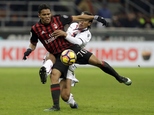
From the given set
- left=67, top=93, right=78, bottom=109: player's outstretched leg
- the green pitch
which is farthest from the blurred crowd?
left=67, top=93, right=78, bottom=109: player's outstretched leg

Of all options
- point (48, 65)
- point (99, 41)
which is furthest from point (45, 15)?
point (99, 41)

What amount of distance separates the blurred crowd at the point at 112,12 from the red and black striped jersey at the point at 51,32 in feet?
60.9

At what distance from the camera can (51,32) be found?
10703 mm

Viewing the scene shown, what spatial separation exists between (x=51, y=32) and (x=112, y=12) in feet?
71.4

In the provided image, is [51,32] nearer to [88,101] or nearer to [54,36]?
[54,36]

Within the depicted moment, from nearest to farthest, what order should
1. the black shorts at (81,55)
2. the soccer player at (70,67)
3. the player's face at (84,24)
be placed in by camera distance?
the soccer player at (70,67) → the black shorts at (81,55) → the player's face at (84,24)

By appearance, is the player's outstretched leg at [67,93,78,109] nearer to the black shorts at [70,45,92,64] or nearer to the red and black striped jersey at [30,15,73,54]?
the black shorts at [70,45,92,64]

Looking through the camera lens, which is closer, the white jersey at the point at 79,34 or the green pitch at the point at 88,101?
the green pitch at the point at 88,101

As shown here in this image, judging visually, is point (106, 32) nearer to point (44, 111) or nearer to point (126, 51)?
point (126, 51)

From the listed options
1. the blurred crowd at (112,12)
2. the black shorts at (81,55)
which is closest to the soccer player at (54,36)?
the black shorts at (81,55)

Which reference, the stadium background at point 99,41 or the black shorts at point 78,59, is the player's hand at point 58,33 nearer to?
the black shorts at point 78,59

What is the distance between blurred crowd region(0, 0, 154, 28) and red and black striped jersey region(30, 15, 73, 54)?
60.9 feet

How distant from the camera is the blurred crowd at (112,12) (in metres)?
29.6

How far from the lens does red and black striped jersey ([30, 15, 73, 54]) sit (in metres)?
10.7
